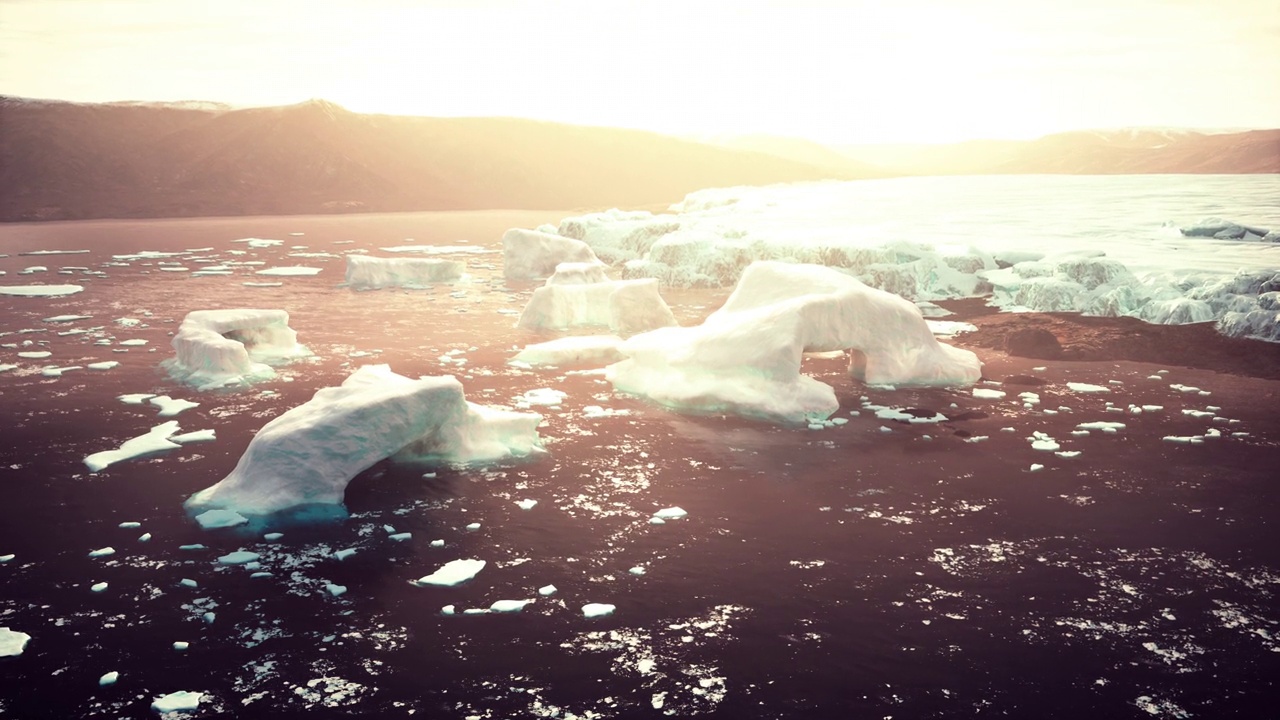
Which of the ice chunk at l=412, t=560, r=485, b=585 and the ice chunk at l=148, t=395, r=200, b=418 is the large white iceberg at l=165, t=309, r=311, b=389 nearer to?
the ice chunk at l=148, t=395, r=200, b=418

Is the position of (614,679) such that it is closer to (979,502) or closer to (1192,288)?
(979,502)

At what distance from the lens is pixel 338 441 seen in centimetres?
793

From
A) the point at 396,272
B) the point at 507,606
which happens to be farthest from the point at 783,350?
the point at 396,272

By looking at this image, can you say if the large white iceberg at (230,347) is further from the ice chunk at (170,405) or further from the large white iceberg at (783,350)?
the large white iceberg at (783,350)

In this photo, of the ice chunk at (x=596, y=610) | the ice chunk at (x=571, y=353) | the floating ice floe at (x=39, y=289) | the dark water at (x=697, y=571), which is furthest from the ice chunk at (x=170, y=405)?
the floating ice floe at (x=39, y=289)

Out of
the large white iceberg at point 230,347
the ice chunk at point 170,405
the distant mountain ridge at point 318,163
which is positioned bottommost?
the ice chunk at point 170,405

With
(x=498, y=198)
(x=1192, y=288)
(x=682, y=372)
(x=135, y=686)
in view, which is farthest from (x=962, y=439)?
(x=498, y=198)

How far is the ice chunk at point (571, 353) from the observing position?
13570 mm

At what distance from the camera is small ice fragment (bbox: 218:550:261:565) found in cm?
674

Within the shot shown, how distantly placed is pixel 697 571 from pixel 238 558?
3414 mm

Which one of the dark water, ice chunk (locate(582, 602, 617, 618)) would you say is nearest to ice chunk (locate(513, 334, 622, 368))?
the dark water

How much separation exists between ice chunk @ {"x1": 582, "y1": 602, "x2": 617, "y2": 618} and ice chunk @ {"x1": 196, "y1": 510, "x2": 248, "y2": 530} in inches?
127

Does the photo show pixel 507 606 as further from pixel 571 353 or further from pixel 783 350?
pixel 571 353

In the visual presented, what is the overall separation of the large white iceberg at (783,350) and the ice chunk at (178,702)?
6730 mm
